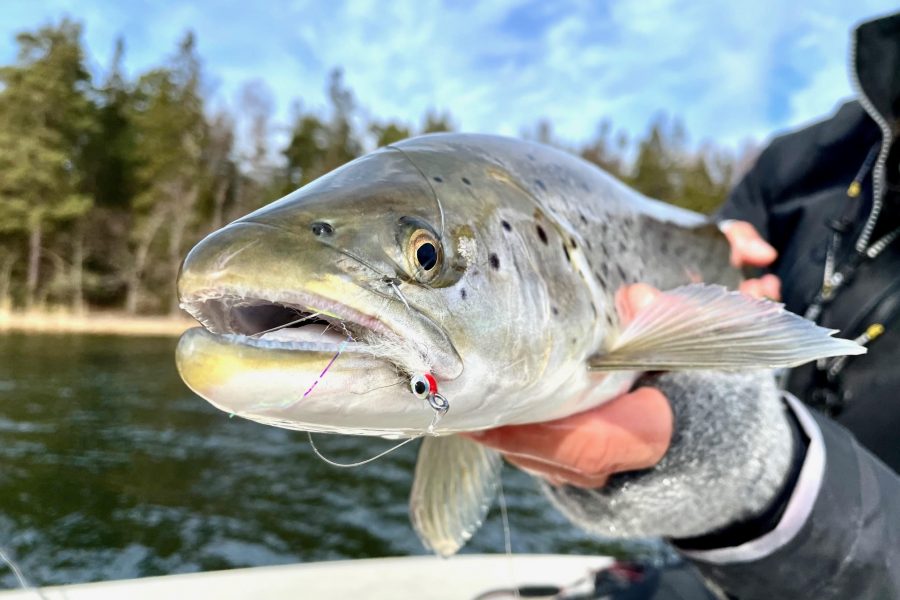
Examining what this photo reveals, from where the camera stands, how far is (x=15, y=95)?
26.7 metres

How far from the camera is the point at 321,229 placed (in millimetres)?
1044

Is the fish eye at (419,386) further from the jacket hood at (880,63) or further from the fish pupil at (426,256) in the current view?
the jacket hood at (880,63)

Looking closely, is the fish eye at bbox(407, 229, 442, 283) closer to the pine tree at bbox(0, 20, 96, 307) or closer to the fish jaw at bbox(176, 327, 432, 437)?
the fish jaw at bbox(176, 327, 432, 437)

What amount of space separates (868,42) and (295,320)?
267 centimetres

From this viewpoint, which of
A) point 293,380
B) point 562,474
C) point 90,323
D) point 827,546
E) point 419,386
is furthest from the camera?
point 90,323

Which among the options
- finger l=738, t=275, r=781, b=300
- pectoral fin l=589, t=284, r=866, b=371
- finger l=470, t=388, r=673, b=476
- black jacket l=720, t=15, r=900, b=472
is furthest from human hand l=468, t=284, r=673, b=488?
black jacket l=720, t=15, r=900, b=472

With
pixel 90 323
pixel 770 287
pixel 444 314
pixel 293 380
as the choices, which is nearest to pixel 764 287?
pixel 770 287

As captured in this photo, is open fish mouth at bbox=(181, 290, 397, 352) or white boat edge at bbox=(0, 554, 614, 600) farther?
white boat edge at bbox=(0, 554, 614, 600)

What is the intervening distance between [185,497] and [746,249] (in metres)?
7.15

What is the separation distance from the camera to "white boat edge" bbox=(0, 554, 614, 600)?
10.1 ft

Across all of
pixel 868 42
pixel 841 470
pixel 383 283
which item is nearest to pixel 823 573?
pixel 841 470

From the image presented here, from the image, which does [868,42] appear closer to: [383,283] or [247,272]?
[383,283]

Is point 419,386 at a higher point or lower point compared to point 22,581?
higher

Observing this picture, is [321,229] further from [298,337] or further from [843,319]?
[843,319]
